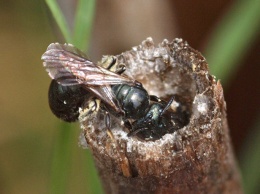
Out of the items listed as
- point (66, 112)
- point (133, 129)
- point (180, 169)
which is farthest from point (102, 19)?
point (180, 169)

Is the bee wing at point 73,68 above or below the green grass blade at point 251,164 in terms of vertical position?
above

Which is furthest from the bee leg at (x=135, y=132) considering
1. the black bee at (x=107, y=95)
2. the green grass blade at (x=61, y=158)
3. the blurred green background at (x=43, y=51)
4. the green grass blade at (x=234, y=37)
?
the blurred green background at (x=43, y=51)

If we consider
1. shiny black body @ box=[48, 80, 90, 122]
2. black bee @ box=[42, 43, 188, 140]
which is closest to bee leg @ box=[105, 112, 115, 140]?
black bee @ box=[42, 43, 188, 140]

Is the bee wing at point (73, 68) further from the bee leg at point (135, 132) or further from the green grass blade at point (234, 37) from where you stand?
the green grass blade at point (234, 37)

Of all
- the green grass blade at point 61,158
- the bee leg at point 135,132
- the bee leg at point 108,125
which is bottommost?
the green grass blade at point 61,158

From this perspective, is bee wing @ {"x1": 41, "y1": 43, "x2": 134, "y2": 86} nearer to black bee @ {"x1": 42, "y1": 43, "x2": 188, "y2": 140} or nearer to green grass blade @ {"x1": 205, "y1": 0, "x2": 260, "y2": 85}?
black bee @ {"x1": 42, "y1": 43, "x2": 188, "y2": 140}

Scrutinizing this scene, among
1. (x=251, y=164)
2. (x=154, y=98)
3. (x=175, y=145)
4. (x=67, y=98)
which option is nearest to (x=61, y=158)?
(x=67, y=98)

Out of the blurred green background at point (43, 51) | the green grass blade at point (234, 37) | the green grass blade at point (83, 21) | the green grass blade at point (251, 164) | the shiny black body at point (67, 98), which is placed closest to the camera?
the shiny black body at point (67, 98)
